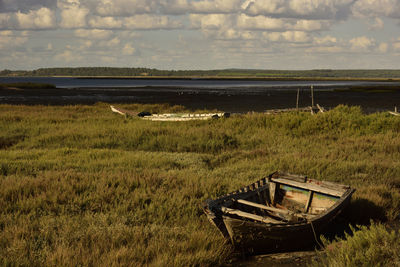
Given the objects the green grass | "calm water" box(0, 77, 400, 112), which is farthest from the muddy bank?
the green grass

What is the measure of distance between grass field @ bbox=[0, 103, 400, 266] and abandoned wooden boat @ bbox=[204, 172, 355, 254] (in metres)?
0.41

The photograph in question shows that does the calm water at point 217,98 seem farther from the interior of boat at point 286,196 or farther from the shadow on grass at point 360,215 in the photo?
the shadow on grass at point 360,215

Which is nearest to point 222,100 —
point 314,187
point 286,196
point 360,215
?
point 286,196

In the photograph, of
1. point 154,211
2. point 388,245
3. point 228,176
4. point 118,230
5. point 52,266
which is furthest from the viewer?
point 228,176

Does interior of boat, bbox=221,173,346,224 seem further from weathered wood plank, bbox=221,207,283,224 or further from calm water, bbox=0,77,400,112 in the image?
calm water, bbox=0,77,400,112

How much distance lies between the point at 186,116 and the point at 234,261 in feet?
57.8

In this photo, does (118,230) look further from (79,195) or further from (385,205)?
(385,205)

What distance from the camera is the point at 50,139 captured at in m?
17.9

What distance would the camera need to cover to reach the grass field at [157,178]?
245 inches

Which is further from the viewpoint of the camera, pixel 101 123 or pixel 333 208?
pixel 101 123

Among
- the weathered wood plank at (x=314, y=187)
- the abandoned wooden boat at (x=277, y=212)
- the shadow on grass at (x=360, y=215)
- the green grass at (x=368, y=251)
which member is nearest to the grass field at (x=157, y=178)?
the shadow on grass at (x=360, y=215)

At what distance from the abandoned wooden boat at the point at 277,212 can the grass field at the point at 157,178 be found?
411 mm

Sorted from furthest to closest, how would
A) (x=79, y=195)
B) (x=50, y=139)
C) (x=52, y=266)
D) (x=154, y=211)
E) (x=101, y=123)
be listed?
(x=101, y=123) → (x=50, y=139) → (x=79, y=195) → (x=154, y=211) → (x=52, y=266)

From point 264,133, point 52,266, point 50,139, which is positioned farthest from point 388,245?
point 50,139
